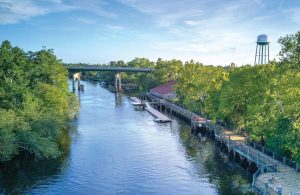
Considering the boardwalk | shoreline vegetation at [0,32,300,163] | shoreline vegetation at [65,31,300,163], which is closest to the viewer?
the boardwalk

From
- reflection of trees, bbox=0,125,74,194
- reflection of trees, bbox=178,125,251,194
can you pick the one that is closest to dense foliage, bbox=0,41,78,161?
reflection of trees, bbox=0,125,74,194

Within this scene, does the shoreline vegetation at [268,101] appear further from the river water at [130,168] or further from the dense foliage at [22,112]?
the dense foliage at [22,112]

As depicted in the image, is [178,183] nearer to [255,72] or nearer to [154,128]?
[255,72]

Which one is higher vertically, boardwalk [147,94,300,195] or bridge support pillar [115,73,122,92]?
bridge support pillar [115,73,122,92]

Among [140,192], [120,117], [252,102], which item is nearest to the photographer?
[140,192]

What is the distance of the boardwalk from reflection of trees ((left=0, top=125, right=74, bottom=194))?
23558mm

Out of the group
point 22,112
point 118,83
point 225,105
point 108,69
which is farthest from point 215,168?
point 118,83

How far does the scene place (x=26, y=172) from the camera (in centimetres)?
4641

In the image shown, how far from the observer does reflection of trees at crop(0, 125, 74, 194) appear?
4154 cm

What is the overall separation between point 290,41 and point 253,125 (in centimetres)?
1129

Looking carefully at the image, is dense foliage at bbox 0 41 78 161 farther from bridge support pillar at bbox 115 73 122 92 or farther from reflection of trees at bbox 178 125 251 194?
bridge support pillar at bbox 115 73 122 92

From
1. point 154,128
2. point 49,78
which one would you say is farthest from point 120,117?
point 49,78

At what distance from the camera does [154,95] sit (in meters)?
138

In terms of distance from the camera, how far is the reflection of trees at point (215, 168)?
136ft
